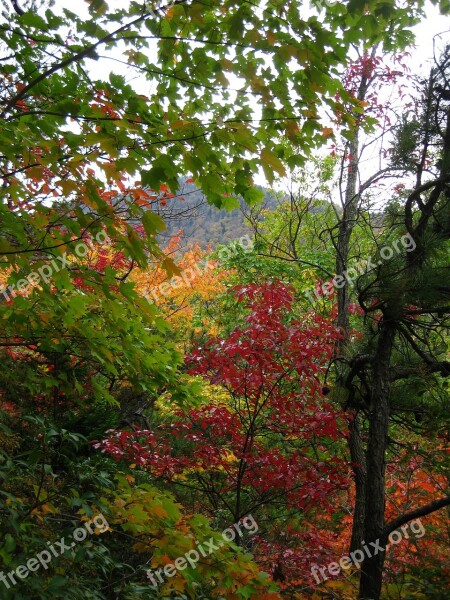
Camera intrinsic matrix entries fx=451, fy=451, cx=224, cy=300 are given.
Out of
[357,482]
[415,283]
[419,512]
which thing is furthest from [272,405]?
[415,283]

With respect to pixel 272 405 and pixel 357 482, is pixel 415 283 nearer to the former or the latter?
pixel 272 405

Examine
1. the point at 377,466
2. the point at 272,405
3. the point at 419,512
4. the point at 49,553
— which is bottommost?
the point at 419,512

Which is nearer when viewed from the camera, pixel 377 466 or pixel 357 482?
pixel 377 466

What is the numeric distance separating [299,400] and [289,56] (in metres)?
3.39

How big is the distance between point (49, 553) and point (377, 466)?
7.95ft

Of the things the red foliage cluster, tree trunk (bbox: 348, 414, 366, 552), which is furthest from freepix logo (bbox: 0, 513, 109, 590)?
tree trunk (bbox: 348, 414, 366, 552)

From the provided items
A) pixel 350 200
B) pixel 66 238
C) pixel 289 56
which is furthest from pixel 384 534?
pixel 350 200

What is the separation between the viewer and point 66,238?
2508 mm

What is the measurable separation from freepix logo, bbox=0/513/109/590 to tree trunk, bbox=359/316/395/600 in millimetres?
2044

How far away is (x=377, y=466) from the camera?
3549mm

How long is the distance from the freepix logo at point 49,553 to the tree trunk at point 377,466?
6.71ft

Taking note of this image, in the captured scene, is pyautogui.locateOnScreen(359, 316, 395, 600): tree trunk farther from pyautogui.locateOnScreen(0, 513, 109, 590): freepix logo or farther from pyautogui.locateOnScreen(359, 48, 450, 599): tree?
pyautogui.locateOnScreen(0, 513, 109, 590): freepix logo

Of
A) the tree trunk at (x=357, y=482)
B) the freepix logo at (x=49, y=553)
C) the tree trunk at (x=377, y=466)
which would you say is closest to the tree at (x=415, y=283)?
the tree trunk at (x=377, y=466)

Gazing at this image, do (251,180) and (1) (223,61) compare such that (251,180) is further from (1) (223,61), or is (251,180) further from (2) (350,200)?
(2) (350,200)
